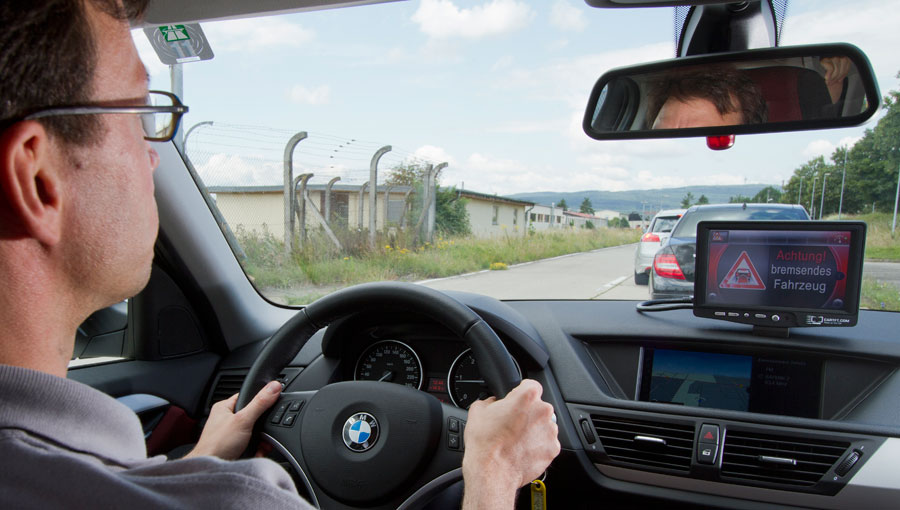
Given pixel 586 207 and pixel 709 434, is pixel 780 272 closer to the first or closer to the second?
pixel 709 434

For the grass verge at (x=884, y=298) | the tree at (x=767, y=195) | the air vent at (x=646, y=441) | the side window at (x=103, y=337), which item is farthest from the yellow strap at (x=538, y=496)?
the side window at (x=103, y=337)

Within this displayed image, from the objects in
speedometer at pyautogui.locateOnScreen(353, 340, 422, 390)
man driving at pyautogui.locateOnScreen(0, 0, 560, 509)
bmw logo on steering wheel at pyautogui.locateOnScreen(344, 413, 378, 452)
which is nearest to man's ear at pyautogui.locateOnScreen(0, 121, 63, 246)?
man driving at pyautogui.locateOnScreen(0, 0, 560, 509)

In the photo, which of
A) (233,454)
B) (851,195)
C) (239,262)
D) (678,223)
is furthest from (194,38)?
(851,195)

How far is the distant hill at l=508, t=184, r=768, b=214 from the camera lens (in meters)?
3.34

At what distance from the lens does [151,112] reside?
4.06ft

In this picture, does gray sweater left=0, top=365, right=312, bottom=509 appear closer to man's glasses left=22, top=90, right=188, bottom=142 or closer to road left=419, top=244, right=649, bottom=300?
man's glasses left=22, top=90, right=188, bottom=142

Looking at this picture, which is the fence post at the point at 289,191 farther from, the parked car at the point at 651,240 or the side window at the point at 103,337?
the parked car at the point at 651,240

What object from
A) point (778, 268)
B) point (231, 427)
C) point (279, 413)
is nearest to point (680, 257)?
point (778, 268)

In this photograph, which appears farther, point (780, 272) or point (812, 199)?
A: point (812, 199)

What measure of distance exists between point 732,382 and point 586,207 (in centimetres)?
197

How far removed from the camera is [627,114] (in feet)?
8.44

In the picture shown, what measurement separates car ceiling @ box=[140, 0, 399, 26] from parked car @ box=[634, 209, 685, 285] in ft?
7.48

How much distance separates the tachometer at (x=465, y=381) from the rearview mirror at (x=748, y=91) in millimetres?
1187

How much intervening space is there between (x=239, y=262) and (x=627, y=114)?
2275 millimetres
